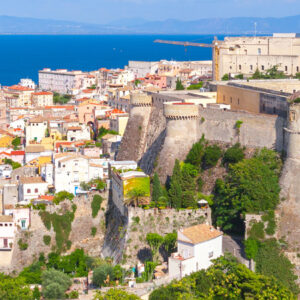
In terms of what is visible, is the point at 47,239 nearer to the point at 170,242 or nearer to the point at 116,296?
the point at 170,242

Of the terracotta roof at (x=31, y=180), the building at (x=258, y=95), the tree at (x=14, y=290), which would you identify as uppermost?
the building at (x=258, y=95)

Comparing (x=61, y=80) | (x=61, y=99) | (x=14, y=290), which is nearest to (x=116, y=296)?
(x=14, y=290)

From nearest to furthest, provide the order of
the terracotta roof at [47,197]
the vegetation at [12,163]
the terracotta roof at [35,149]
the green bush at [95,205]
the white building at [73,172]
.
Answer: the green bush at [95,205] → the terracotta roof at [47,197] → the white building at [73,172] → the vegetation at [12,163] → the terracotta roof at [35,149]

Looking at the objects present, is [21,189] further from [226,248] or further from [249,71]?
[249,71]

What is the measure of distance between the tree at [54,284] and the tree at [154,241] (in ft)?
11.0

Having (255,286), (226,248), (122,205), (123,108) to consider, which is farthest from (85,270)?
(123,108)

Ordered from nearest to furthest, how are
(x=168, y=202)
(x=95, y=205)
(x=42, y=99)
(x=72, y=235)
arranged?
(x=168, y=202)
(x=72, y=235)
(x=95, y=205)
(x=42, y=99)

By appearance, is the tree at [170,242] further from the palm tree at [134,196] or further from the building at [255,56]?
the building at [255,56]

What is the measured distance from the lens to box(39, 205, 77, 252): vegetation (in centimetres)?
3200

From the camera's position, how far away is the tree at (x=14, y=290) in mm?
25359

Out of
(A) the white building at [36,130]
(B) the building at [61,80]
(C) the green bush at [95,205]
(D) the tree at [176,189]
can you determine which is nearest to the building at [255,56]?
(A) the white building at [36,130]

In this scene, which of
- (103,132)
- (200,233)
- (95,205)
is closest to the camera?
(200,233)

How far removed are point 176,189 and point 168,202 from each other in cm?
65

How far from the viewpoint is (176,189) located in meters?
30.9
